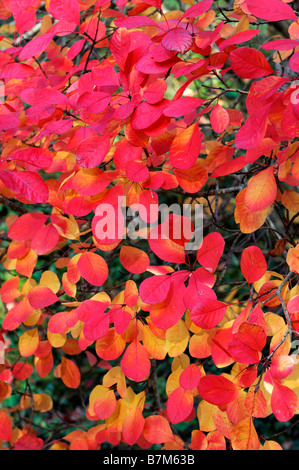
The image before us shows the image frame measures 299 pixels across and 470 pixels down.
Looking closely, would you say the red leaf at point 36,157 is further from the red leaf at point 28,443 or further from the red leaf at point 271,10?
the red leaf at point 28,443

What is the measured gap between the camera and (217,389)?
25.5 inches

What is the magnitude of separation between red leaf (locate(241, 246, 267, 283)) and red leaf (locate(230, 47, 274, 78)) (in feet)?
0.85

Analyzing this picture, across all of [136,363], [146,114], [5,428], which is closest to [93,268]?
[136,363]

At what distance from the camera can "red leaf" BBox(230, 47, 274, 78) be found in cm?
60

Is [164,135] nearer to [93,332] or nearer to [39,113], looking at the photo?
[39,113]

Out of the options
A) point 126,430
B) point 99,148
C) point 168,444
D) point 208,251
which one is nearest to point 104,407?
point 126,430

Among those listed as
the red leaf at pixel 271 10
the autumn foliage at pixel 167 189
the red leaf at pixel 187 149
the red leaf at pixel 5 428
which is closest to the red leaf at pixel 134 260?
the autumn foliage at pixel 167 189

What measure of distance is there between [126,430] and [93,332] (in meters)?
0.23

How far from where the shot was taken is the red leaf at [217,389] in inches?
25.3

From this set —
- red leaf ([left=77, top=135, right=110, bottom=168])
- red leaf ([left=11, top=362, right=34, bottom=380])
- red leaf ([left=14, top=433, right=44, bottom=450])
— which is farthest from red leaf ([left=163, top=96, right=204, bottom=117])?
red leaf ([left=14, top=433, right=44, bottom=450])

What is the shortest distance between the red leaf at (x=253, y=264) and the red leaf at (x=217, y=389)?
0.16 m

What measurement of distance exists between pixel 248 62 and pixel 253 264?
0.30 metres

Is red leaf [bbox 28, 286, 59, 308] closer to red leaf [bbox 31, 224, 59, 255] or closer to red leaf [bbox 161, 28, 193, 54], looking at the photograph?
red leaf [bbox 31, 224, 59, 255]
